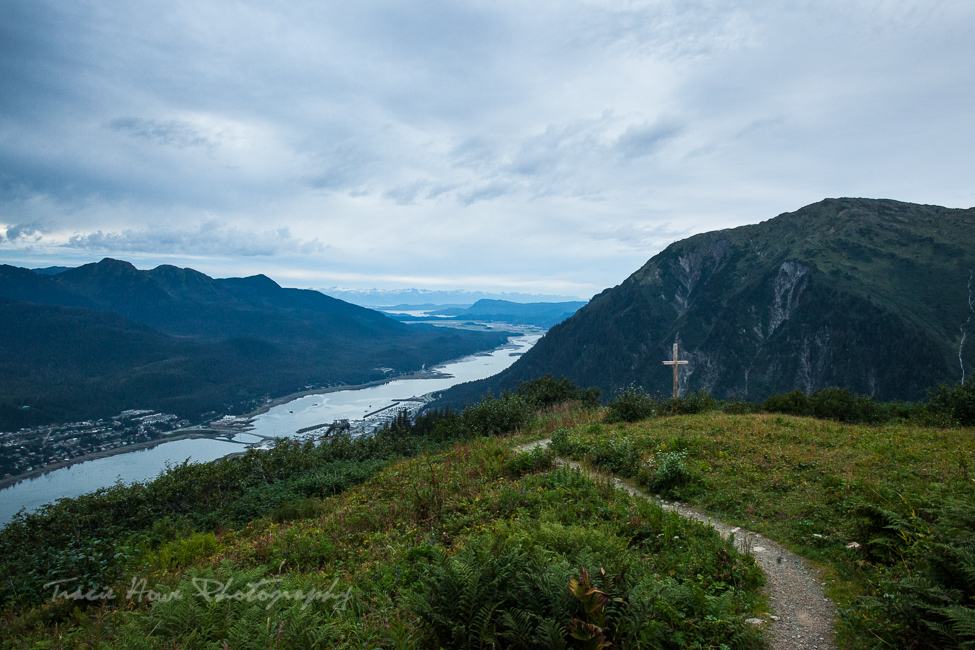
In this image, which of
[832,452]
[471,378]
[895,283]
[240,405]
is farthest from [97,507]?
[895,283]

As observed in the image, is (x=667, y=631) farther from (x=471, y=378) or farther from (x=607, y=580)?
(x=471, y=378)

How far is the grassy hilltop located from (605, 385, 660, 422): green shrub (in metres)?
2.10

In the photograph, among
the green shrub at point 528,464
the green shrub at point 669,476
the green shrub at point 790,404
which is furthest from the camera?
the green shrub at point 790,404

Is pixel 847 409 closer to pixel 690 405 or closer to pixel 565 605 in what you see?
pixel 690 405

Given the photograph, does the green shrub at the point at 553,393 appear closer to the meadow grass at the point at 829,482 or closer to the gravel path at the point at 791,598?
the meadow grass at the point at 829,482

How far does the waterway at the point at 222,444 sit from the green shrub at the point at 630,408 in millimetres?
15214

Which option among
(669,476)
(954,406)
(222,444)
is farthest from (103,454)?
(954,406)

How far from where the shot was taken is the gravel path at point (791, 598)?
171 inches

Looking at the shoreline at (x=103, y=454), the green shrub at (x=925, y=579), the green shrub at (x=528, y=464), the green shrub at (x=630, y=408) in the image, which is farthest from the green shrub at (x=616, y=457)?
the shoreline at (x=103, y=454)

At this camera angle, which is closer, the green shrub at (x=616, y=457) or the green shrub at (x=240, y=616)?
the green shrub at (x=240, y=616)

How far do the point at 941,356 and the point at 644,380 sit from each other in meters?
77.8

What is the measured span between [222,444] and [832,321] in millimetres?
177208

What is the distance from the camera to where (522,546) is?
4.95m

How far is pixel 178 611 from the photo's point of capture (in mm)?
4258
